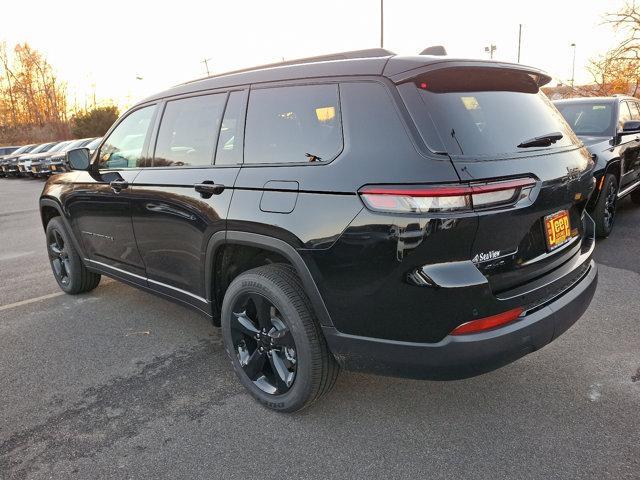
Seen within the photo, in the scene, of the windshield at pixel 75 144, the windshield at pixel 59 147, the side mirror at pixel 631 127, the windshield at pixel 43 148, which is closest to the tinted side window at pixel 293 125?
the side mirror at pixel 631 127

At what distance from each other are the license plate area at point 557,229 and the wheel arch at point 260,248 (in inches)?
44.1

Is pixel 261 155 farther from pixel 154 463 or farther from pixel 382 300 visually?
pixel 154 463

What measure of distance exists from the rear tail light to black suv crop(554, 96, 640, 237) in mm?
3694

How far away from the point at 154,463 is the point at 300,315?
978mm

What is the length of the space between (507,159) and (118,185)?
8.88 ft

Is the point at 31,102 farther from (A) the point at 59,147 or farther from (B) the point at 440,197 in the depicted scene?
(B) the point at 440,197

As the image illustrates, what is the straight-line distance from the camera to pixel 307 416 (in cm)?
262

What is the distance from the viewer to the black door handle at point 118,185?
3.50 metres

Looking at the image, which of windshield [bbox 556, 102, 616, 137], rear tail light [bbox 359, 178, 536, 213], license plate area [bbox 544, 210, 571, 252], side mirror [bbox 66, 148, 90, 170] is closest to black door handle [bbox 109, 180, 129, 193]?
side mirror [bbox 66, 148, 90, 170]

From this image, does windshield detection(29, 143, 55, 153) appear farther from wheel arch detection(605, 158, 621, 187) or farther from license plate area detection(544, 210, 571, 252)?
license plate area detection(544, 210, 571, 252)

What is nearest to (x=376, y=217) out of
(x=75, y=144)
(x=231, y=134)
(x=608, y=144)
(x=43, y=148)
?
(x=231, y=134)

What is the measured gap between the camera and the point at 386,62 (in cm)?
222

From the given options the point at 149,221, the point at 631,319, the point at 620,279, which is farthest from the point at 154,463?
the point at 620,279

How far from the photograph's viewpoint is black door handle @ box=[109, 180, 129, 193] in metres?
3.50
